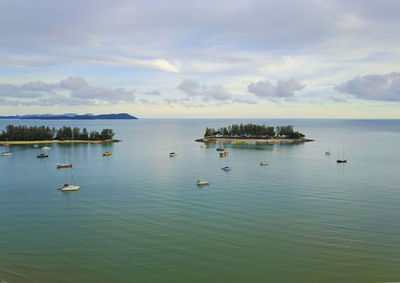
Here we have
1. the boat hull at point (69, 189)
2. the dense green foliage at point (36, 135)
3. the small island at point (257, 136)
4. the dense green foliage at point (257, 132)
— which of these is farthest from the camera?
the dense green foliage at point (257, 132)

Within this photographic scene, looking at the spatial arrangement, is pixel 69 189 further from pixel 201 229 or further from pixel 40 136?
pixel 40 136

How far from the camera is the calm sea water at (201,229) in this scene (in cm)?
2851

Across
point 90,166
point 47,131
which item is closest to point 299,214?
point 90,166

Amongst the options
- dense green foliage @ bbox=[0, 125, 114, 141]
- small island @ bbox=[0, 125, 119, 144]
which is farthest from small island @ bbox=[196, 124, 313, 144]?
dense green foliage @ bbox=[0, 125, 114, 141]

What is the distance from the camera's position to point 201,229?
38719mm

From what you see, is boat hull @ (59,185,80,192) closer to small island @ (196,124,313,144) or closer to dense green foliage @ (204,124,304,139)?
small island @ (196,124,313,144)

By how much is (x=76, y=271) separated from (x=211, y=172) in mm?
55435

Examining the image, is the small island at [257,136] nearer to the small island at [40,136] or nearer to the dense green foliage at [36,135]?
the small island at [40,136]

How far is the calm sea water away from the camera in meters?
28.5

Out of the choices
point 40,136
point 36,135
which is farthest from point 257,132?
point 36,135

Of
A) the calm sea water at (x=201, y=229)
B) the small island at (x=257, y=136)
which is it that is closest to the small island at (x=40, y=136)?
the small island at (x=257, y=136)

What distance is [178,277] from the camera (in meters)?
27.5

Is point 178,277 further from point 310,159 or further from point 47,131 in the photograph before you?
point 47,131

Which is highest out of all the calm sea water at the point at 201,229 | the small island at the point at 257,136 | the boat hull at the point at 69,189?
the small island at the point at 257,136
